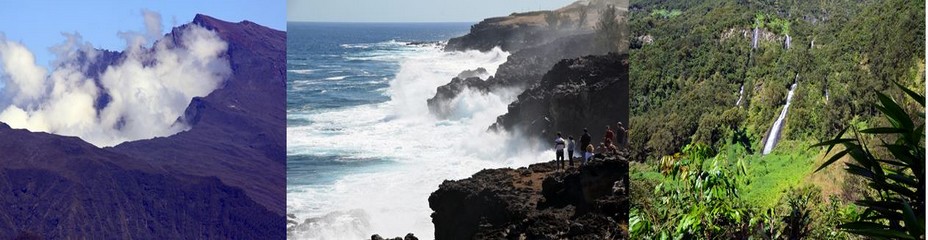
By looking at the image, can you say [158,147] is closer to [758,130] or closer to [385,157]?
[385,157]

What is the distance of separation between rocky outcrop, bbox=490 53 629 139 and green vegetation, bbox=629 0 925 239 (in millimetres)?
197

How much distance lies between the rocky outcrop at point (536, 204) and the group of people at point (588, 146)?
2.3 inches

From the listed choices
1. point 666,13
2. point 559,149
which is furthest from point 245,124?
point 666,13

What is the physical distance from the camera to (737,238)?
811 centimetres

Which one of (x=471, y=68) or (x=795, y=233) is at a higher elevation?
(x=471, y=68)

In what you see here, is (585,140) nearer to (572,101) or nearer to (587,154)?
(587,154)

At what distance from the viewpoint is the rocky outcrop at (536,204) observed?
28.3 feet

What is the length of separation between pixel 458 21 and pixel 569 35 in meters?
0.79

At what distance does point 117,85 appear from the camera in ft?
30.4

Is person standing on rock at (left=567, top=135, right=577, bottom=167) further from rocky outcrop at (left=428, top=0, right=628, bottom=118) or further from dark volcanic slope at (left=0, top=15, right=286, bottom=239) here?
dark volcanic slope at (left=0, top=15, right=286, bottom=239)

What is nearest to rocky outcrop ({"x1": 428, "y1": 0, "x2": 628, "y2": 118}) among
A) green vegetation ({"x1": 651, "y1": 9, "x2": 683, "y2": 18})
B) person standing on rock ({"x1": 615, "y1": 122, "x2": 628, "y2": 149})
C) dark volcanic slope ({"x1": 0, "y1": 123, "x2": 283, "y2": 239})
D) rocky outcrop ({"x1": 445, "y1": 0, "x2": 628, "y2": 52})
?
rocky outcrop ({"x1": 445, "y1": 0, "x2": 628, "y2": 52})

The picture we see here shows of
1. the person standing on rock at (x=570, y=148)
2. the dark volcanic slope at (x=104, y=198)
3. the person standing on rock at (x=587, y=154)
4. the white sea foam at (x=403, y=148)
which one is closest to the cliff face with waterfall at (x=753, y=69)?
the person standing on rock at (x=587, y=154)

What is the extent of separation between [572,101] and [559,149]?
35cm

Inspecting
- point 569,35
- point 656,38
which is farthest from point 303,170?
point 656,38
